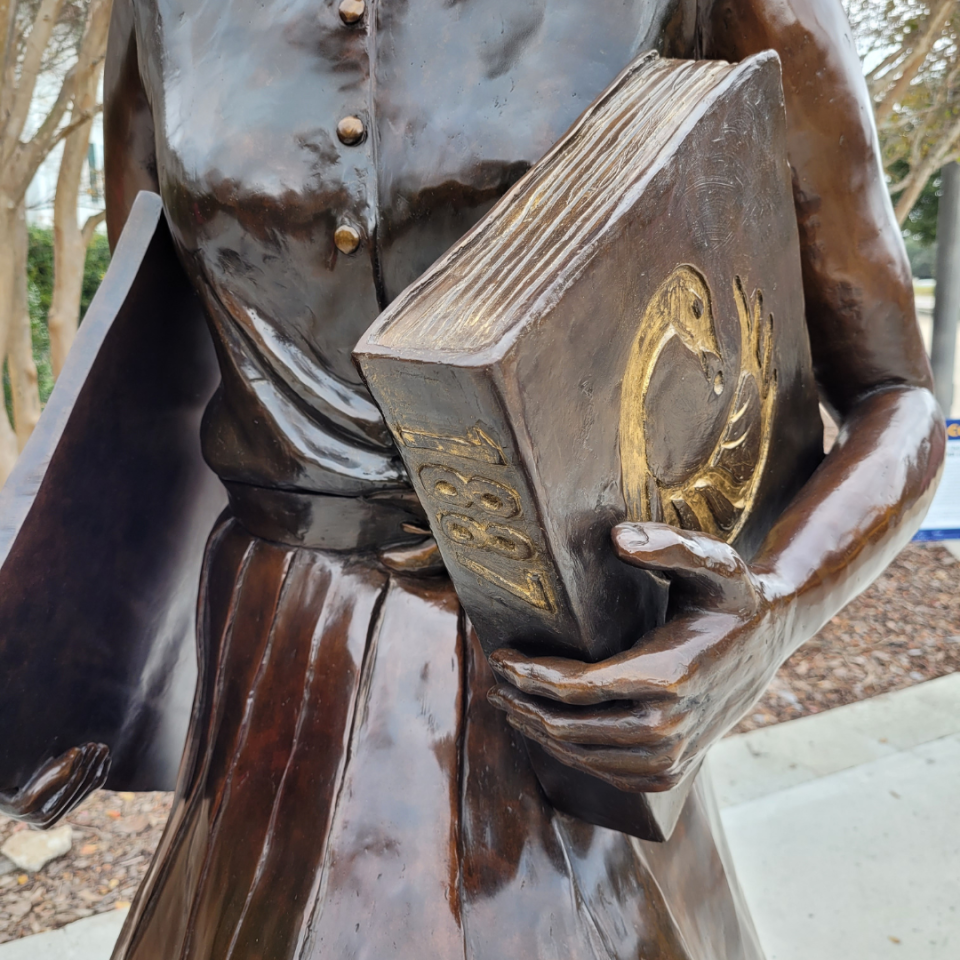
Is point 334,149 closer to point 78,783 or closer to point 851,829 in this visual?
point 78,783

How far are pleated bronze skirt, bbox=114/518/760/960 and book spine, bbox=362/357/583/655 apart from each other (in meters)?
0.20

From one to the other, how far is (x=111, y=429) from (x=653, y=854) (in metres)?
0.77

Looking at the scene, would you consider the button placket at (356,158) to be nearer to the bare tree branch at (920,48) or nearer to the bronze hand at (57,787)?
the bronze hand at (57,787)

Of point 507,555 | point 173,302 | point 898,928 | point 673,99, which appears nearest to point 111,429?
point 173,302

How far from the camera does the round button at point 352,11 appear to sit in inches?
33.9

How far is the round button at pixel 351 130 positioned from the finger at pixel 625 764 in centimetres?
54

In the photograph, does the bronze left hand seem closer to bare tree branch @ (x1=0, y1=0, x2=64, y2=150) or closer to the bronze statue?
the bronze statue

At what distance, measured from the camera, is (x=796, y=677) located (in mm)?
4773

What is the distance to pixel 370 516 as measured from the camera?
97cm

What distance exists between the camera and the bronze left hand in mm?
668

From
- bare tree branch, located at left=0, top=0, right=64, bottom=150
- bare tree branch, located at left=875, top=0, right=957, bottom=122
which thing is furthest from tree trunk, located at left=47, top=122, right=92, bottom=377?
bare tree branch, located at left=875, top=0, right=957, bottom=122

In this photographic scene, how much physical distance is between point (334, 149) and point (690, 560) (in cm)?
51

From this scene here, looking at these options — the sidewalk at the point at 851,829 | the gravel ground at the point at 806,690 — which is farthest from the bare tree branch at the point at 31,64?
the sidewalk at the point at 851,829

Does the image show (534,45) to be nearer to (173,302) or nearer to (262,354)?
(262,354)
